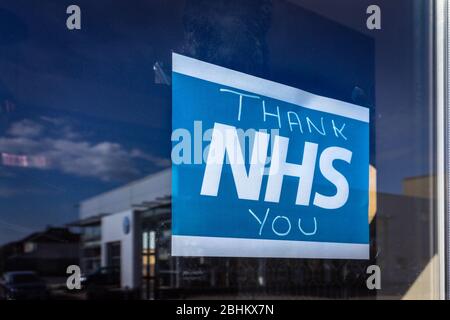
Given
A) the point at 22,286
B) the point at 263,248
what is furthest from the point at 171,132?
the point at 22,286

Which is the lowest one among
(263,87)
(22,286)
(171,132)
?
A: (22,286)

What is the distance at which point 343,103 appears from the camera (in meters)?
2.86

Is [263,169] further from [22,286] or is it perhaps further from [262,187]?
[22,286]

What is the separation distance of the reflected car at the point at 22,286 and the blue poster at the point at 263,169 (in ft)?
1.79

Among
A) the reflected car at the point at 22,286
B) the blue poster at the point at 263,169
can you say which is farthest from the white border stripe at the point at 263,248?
the reflected car at the point at 22,286

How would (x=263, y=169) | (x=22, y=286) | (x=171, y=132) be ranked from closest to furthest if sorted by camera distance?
(x=22, y=286) → (x=171, y=132) → (x=263, y=169)

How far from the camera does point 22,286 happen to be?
7.92 feet

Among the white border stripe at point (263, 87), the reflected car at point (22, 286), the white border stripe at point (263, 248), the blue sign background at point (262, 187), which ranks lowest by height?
the reflected car at point (22, 286)

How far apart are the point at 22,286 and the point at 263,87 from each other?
131cm

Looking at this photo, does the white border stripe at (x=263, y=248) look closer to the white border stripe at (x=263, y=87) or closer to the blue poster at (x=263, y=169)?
the blue poster at (x=263, y=169)

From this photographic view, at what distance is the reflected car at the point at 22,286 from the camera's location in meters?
2.38

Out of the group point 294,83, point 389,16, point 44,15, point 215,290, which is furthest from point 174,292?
point 389,16

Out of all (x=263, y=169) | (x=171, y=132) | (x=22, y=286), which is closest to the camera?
(x=22, y=286)

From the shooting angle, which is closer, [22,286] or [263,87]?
[22,286]
